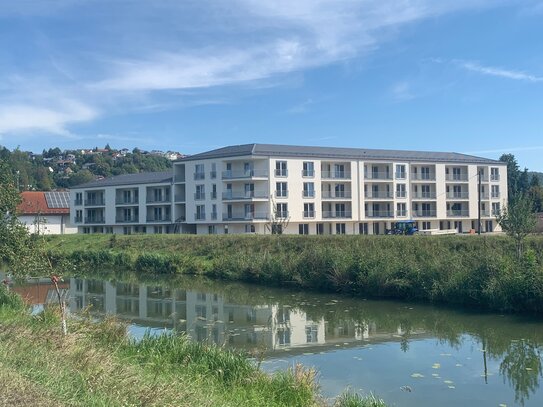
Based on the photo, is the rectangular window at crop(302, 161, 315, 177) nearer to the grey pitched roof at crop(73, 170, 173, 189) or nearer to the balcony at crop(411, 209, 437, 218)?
the balcony at crop(411, 209, 437, 218)

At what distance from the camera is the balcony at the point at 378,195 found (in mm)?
66000

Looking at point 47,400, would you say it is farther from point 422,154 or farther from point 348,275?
point 422,154

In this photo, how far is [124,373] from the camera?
8602 mm

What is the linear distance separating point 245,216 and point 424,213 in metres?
21.4

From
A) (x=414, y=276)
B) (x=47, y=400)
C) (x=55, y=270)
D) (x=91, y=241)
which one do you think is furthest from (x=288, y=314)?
(x=91, y=241)

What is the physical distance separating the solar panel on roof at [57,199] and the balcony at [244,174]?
104 ft

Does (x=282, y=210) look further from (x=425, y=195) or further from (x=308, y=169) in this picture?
(x=425, y=195)

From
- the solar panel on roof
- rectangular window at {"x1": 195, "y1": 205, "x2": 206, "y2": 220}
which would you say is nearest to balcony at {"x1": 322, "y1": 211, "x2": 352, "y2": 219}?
rectangular window at {"x1": 195, "y1": 205, "x2": 206, "y2": 220}

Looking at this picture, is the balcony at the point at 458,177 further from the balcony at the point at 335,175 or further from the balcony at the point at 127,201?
the balcony at the point at 127,201

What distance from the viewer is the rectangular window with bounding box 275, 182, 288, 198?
60650mm

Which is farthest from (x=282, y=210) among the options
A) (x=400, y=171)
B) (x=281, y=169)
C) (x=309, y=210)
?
(x=400, y=171)

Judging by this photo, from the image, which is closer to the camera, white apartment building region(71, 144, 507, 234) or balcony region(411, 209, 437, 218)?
white apartment building region(71, 144, 507, 234)

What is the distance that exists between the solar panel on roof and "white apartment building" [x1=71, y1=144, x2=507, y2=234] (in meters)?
10.5

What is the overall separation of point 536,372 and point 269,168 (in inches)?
1873
